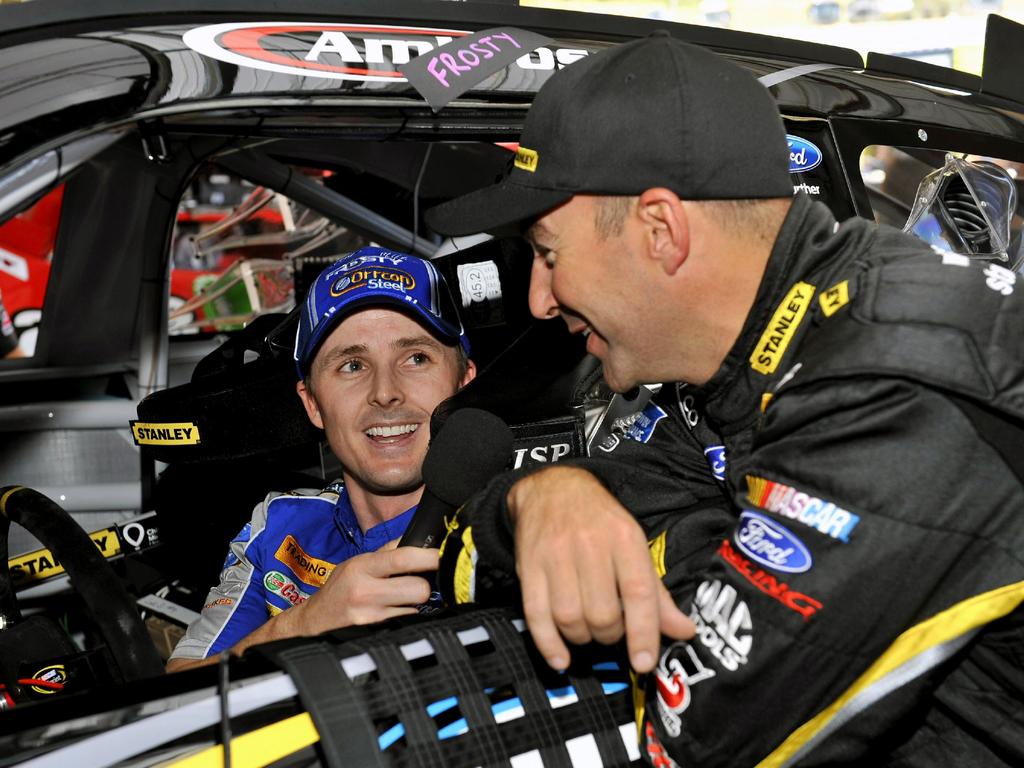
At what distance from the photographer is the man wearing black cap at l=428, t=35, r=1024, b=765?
1.06 m

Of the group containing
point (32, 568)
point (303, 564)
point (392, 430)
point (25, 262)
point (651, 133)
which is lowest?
point (25, 262)

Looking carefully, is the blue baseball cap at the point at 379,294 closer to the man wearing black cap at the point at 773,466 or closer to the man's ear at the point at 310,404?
the man's ear at the point at 310,404

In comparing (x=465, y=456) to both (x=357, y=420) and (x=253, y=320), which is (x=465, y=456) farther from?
(x=253, y=320)

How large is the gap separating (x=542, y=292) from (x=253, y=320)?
1.53 metres

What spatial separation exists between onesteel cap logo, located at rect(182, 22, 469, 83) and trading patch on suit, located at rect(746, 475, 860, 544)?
1034 millimetres

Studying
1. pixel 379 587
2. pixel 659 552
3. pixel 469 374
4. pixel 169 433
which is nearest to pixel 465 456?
pixel 379 587

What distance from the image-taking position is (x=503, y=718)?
3.97ft

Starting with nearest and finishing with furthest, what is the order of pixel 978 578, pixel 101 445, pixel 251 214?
→ pixel 978 578
pixel 101 445
pixel 251 214

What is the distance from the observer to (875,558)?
1.05 metres

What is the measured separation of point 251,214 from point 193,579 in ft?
8.67

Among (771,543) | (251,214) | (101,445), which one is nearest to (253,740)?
(771,543)

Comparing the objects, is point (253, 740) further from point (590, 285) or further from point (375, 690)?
point (590, 285)

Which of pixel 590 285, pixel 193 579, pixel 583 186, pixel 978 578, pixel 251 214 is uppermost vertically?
pixel 583 186

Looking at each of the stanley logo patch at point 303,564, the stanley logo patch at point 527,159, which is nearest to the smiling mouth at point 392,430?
the stanley logo patch at point 303,564
